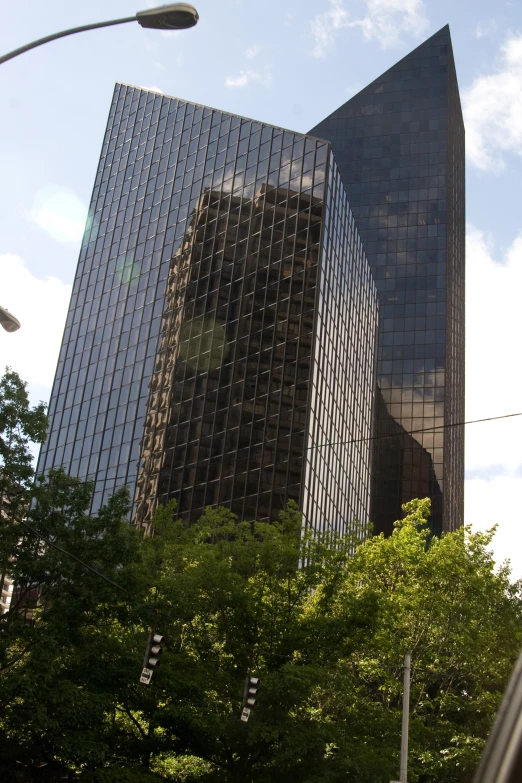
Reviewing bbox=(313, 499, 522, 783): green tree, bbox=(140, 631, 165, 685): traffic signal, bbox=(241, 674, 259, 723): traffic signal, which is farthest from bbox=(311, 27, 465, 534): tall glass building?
bbox=(140, 631, 165, 685): traffic signal

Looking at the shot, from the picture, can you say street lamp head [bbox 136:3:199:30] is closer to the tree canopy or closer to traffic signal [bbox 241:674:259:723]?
the tree canopy

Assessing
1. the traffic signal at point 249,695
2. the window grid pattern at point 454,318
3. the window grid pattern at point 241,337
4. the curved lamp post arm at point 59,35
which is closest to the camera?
the curved lamp post arm at point 59,35

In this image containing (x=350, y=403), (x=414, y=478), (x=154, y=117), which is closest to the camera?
(x=350, y=403)

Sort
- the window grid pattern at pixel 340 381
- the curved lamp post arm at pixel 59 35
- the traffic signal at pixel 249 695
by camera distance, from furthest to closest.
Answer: the window grid pattern at pixel 340 381
the traffic signal at pixel 249 695
the curved lamp post arm at pixel 59 35

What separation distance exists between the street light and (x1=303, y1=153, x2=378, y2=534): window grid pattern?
4406 cm

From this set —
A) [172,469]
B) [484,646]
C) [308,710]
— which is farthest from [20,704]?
[172,469]

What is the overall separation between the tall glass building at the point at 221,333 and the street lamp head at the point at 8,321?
37598 millimetres

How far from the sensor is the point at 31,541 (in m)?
23.4

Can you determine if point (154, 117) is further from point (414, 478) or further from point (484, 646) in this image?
point (484, 646)

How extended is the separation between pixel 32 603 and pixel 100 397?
44788 mm

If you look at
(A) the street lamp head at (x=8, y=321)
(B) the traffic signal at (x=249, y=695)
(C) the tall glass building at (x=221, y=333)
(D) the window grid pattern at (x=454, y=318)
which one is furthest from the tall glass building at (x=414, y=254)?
(A) the street lamp head at (x=8, y=321)

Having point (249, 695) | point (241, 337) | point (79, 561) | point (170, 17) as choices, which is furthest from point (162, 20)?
point (241, 337)

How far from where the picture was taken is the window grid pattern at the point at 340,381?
5734 cm

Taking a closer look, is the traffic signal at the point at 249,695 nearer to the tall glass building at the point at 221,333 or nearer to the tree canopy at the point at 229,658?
the tree canopy at the point at 229,658
